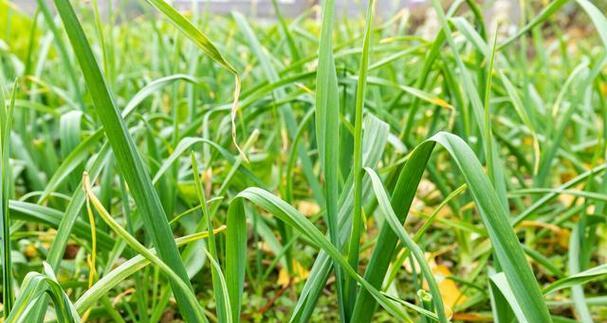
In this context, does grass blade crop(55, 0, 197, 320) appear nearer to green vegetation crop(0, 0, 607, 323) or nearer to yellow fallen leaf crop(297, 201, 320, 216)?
green vegetation crop(0, 0, 607, 323)

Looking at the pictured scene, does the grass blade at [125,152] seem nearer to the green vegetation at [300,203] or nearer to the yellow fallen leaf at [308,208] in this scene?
the green vegetation at [300,203]

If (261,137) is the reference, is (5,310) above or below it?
above

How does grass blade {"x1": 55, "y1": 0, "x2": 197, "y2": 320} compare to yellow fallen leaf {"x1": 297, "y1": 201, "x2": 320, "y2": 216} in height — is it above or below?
above

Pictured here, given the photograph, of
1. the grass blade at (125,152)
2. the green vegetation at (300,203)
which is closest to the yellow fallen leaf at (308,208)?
the green vegetation at (300,203)

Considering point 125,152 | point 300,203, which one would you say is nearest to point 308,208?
point 300,203

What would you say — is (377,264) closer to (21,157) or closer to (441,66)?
(441,66)

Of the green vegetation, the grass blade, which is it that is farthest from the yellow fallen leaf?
the grass blade

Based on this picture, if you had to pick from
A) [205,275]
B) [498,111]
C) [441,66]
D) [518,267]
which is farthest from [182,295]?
[498,111]

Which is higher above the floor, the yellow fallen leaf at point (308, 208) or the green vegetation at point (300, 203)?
the green vegetation at point (300, 203)
